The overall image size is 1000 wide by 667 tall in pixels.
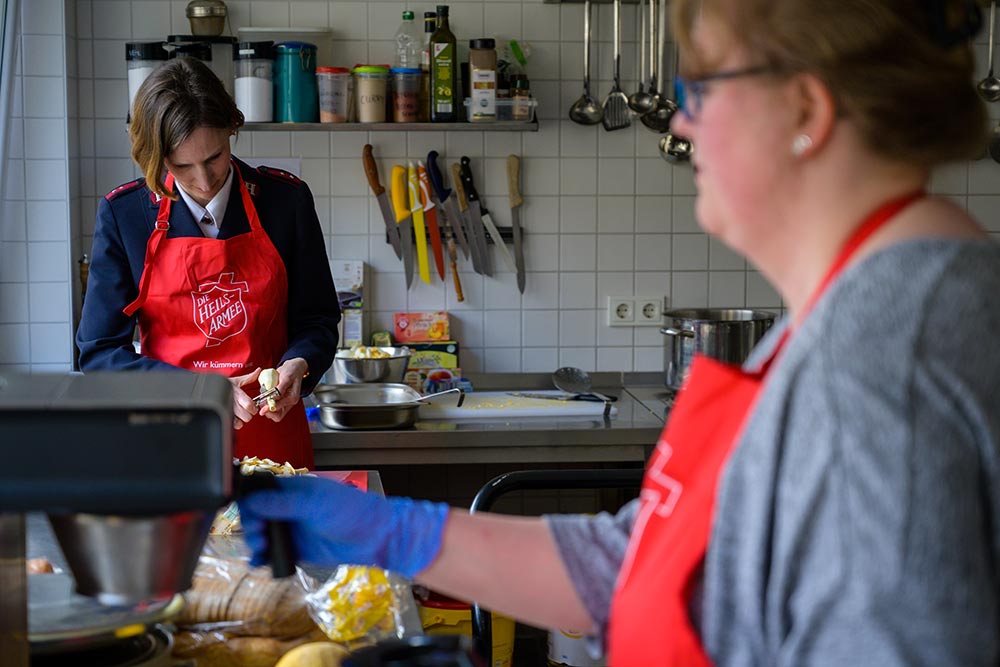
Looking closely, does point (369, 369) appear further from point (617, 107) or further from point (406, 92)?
point (617, 107)

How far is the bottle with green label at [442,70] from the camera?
11.8ft

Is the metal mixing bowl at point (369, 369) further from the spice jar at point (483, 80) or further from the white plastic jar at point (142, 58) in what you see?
the white plastic jar at point (142, 58)

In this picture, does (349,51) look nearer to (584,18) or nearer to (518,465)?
(584,18)

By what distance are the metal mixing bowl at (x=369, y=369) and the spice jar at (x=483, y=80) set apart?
2.49 feet

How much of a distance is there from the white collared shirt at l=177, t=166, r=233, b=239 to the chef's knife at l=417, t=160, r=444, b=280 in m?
1.14

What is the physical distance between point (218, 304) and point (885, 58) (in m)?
2.02

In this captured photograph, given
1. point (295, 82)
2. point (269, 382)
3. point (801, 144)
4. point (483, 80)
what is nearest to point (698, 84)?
point (801, 144)

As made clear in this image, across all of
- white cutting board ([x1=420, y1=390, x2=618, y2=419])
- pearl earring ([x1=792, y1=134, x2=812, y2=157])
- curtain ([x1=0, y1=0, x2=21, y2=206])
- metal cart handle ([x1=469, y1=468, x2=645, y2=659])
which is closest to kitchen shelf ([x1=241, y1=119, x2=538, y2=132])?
curtain ([x1=0, y1=0, x2=21, y2=206])

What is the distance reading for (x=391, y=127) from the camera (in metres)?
3.60

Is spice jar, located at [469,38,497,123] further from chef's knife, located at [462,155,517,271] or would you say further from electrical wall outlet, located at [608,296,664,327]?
electrical wall outlet, located at [608,296,664,327]

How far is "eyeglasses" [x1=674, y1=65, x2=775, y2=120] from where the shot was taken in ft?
3.15

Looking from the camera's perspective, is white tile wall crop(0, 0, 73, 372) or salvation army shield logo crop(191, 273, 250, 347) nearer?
salvation army shield logo crop(191, 273, 250, 347)

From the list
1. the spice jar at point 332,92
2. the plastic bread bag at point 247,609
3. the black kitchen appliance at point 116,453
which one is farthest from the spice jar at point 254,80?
the black kitchen appliance at point 116,453

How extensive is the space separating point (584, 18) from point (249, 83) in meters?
1.07
